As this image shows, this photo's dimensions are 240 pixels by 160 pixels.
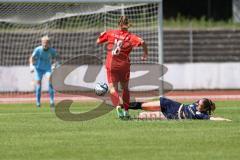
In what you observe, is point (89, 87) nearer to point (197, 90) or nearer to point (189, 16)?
point (197, 90)

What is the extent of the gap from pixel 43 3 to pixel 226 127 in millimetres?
11116

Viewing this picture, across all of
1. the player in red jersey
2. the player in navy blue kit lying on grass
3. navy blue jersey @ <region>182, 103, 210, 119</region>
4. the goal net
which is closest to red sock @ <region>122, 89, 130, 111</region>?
the player in red jersey

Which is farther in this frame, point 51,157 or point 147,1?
point 147,1

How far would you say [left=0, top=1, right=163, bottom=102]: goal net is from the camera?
87.3 feet

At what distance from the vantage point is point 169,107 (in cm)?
1641

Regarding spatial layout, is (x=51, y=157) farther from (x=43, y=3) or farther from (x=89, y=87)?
(x=89, y=87)

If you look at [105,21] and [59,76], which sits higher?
[105,21]

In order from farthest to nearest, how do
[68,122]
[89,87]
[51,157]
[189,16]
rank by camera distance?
[189,16], [89,87], [68,122], [51,157]

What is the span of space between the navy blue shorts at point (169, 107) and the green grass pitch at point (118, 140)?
487 mm

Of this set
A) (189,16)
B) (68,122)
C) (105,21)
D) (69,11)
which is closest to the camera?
(68,122)

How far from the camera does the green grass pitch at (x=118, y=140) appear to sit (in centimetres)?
1141

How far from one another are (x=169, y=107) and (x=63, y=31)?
66.0 ft

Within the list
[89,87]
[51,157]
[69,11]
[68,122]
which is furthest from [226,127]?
[89,87]

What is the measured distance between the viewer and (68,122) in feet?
54.5
